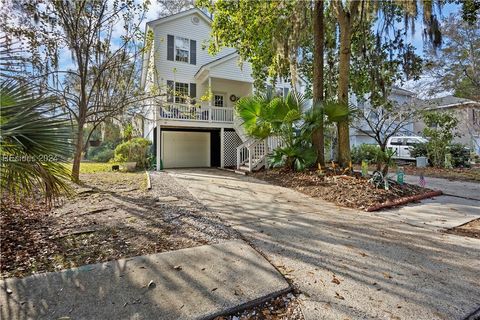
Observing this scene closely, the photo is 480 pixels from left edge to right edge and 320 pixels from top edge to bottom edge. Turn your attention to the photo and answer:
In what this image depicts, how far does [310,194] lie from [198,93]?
10.2m

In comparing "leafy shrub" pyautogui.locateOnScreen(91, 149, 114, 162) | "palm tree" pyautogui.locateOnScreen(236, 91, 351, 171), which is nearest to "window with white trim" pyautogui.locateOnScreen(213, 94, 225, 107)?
"palm tree" pyautogui.locateOnScreen(236, 91, 351, 171)

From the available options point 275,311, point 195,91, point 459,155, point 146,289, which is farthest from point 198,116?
point 459,155

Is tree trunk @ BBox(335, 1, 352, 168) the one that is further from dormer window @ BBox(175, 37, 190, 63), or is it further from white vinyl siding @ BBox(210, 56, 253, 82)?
dormer window @ BBox(175, 37, 190, 63)

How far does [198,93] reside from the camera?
47.3ft

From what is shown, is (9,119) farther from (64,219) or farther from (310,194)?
(310,194)

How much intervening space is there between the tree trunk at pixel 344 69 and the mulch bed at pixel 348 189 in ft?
3.60

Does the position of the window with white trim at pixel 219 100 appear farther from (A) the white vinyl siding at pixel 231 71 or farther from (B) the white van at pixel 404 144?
(B) the white van at pixel 404 144

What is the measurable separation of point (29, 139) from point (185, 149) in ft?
42.4

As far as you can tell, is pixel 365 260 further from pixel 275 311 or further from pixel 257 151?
pixel 257 151

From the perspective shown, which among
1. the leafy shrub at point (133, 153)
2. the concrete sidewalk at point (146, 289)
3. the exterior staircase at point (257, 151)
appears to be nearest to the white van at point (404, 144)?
the exterior staircase at point (257, 151)

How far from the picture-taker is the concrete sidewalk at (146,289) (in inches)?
76.0

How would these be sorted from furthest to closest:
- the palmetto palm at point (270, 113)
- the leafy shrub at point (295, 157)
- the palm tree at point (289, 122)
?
the leafy shrub at point (295, 157)
the palmetto palm at point (270, 113)
the palm tree at point (289, 122)

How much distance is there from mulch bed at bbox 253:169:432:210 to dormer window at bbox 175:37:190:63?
9682 mm

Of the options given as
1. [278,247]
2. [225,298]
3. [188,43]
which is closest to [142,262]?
[225,298]
